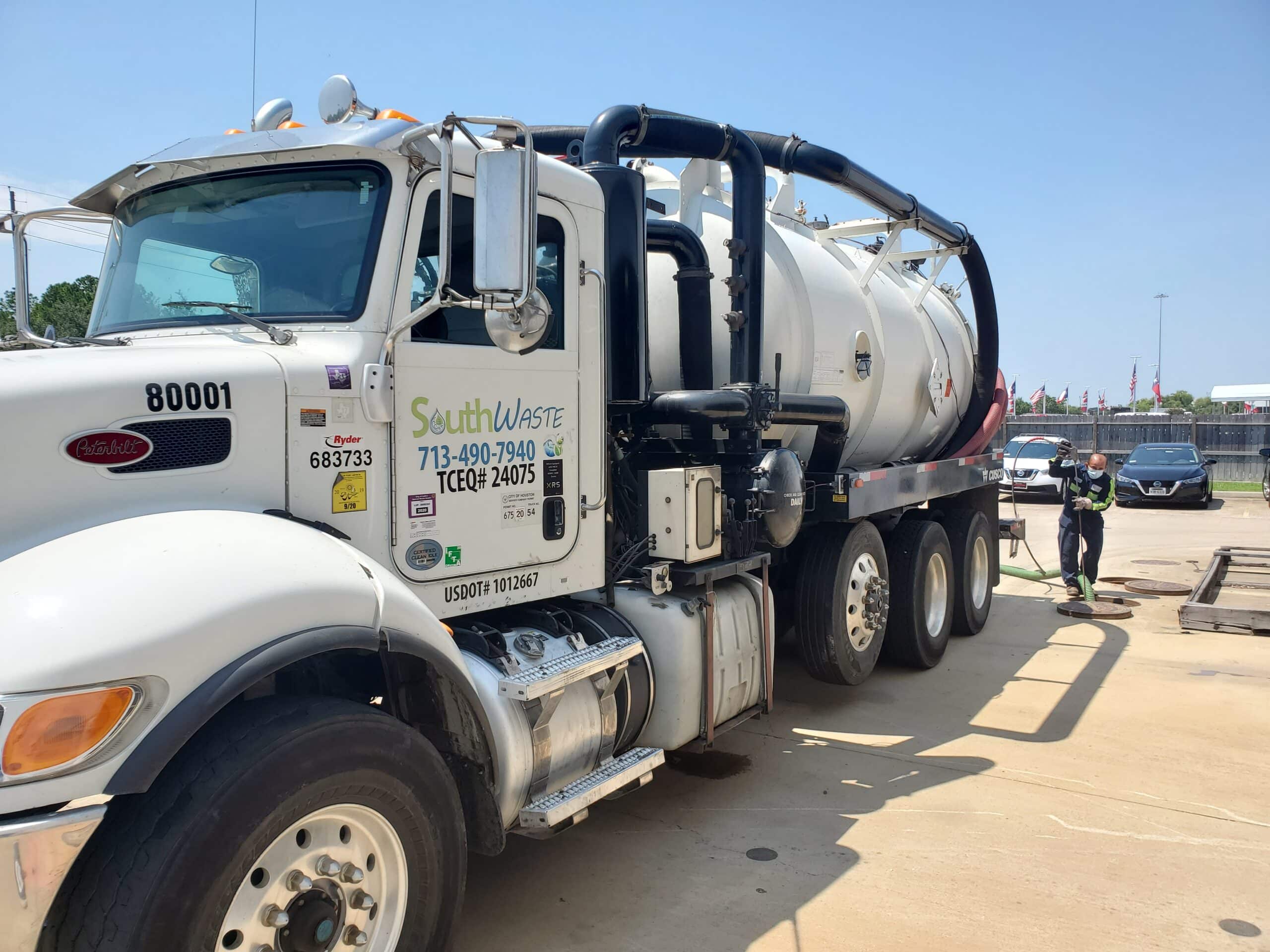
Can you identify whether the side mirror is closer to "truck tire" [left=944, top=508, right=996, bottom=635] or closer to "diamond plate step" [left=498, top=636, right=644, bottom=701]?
"diamond plate step" [left=498, top=636, right=644, bottom=701]

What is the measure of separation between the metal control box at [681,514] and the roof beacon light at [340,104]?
7.00ft

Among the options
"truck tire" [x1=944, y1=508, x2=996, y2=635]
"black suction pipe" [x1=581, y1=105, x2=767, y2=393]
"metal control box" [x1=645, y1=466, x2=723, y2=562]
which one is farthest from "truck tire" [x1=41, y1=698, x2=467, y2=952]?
"truck tire" [x1=944, y1=508, x2=996, y2=635]

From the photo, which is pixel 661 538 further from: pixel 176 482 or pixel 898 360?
pixel 898 360

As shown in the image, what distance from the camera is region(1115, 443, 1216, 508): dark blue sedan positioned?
66.4ft

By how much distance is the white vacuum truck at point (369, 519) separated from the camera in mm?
2209

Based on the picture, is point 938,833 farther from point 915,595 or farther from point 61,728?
point 61,728

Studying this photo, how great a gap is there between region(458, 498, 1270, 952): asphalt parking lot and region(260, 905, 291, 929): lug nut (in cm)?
123

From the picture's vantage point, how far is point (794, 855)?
421 centimetres

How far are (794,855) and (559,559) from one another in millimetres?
1720

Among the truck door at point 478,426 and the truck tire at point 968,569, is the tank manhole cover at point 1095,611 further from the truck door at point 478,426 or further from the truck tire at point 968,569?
the truck door at point 478,426

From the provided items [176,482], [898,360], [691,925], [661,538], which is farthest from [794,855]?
[898,360]

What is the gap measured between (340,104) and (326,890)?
112 inches

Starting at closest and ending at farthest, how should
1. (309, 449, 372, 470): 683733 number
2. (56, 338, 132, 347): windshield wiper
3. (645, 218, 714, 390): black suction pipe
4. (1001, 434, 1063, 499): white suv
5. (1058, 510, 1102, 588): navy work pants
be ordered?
(309, 449, 372, 470): 683733 number → (56, 338, 132, 347): windshield wiper → (645, 218, 714, 390): black suction pipe → (1058, 510, 1102, 588): navy work pants → (1001, 434, 1063, 499): white suv

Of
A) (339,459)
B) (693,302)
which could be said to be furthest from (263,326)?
(693,302)
